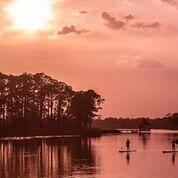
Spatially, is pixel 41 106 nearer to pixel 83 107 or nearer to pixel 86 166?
pixel 83 107

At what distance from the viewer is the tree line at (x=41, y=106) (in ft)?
448

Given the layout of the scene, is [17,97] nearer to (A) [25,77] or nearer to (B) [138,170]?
(A) [25,77]

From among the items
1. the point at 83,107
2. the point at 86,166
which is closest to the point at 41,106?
the point at 83,107

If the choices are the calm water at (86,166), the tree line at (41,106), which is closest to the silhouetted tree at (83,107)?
the tree line at (41,106)

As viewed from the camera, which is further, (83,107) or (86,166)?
(83,107)

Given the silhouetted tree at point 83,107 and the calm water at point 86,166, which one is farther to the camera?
the silhouetted tree at point 83,107

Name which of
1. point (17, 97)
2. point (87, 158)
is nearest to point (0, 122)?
point (17, 97)

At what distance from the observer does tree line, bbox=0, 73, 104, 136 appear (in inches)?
5374

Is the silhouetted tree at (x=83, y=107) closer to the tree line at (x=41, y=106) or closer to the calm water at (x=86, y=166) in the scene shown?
the tree line at (x=41, y=106)

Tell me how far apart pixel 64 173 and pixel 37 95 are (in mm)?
99351

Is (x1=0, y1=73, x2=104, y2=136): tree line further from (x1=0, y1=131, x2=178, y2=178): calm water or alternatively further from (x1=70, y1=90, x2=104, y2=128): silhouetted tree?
(x1=0, y1=131, x2=178, y2=178): calm water

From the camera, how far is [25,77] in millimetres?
144250

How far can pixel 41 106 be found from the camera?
5817 inches

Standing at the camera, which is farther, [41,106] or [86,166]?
[41,106]
